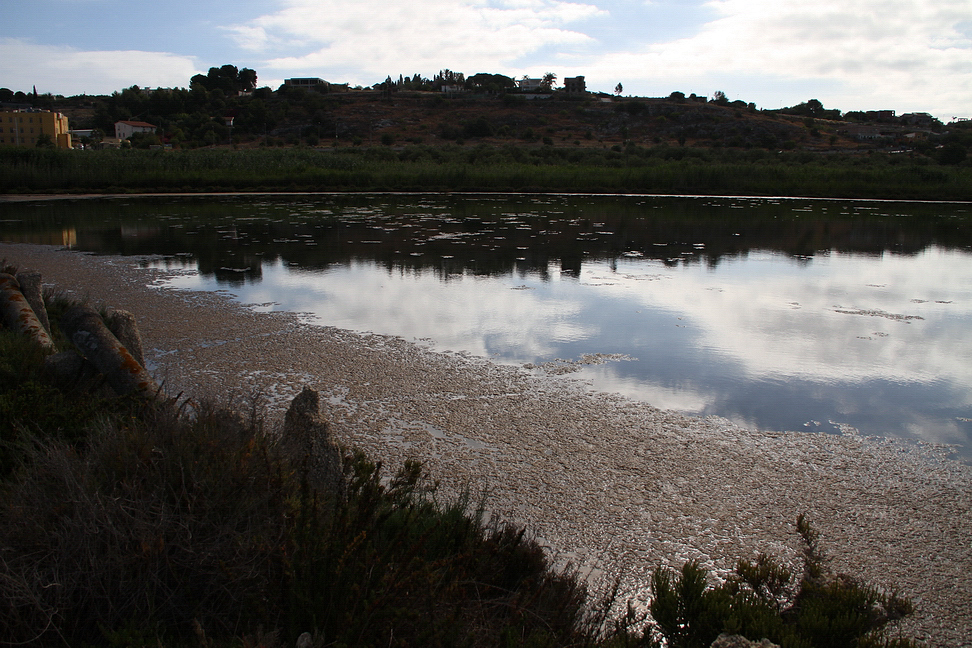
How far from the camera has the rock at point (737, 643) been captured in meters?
2.23

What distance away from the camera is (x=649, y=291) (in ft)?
34.7

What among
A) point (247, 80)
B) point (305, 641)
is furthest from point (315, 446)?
point (247, 80)

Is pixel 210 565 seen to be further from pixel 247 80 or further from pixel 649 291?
pixel 247 80

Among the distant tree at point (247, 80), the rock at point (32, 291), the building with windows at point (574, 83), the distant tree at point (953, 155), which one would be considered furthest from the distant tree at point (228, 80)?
the rock at point (32, 291)

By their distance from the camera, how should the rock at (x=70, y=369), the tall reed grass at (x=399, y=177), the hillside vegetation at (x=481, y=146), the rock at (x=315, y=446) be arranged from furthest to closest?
the hillside vegetation at (x=481, y=146) < the tall reed grass at (x=399, y=177) < the rock at (x=70, y=369) < the rock at (x=315, y=446)

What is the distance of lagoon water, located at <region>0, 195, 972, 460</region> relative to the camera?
6.21 meters

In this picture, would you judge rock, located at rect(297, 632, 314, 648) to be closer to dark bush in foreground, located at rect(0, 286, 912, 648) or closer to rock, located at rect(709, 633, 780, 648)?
dark bush in foreground, located at rect(0, 286, 912, 648)

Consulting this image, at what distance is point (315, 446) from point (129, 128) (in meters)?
99.5

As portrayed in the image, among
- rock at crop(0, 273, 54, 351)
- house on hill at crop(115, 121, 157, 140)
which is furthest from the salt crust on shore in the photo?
Result: house on hill at crop(115, 121, 157, 140)

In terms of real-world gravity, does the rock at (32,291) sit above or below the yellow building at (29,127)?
below

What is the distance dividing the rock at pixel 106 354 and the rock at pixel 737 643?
325 cm

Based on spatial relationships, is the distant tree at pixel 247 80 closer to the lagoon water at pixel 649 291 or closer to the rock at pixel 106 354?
the lagoon water at pixel 649 291

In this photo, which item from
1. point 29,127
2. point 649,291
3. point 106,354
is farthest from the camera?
point 29,127

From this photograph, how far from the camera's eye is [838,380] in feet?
21.1
